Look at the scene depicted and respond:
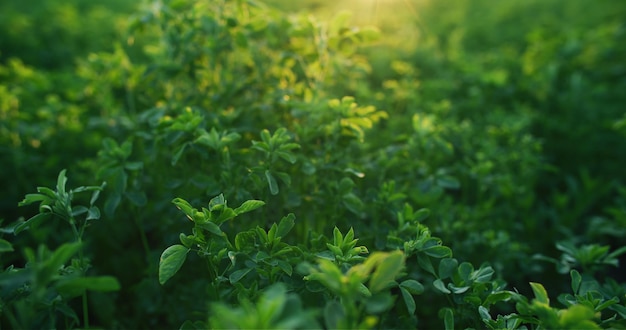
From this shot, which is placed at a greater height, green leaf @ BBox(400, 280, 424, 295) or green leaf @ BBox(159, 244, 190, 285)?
green leaf @ BBox(159, 244, 190, 285)

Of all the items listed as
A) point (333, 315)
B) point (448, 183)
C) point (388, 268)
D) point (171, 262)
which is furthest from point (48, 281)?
point (448, 183)

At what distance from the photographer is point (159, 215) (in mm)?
2352

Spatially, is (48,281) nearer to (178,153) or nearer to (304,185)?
(178,153)

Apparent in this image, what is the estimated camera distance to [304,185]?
2.07m

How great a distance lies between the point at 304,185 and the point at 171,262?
31.8 inches

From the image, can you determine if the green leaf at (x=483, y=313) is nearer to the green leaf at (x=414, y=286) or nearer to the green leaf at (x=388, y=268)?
the green leaf at (x=414, y=286)

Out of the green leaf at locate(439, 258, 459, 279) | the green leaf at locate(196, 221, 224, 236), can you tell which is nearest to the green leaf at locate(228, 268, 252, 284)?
the green leaf at locate(196, 221, 224, 236)

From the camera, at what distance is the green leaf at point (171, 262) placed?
1322 mm

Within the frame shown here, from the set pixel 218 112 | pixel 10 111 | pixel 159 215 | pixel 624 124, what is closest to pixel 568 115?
pixel 624 124

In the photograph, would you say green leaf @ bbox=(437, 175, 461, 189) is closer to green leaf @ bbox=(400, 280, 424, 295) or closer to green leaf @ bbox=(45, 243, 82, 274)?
green leaf @ bbox=(400, 280, 424, 295)

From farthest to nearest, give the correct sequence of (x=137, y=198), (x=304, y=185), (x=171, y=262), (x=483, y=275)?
(x=304, y=185) < (x=137, y=198) < (x=483, y=275) < (x=171, y=262)

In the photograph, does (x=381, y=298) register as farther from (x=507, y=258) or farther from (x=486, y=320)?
(x=507, y=258)

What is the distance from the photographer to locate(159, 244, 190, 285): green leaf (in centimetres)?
132

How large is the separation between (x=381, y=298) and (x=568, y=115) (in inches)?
108
